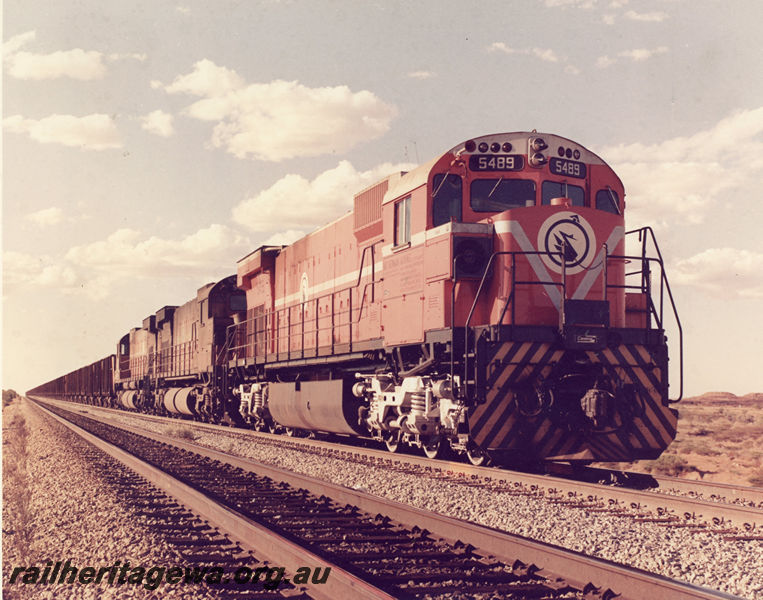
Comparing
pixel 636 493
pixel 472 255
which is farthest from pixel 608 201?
pixel 636 493

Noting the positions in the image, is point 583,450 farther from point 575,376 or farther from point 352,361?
point 352,361

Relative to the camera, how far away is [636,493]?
855 centimetres

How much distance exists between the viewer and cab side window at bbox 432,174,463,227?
36.0ft

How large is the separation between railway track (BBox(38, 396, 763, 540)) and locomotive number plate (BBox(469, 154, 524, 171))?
395 centimetres

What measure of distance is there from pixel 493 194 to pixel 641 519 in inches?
193

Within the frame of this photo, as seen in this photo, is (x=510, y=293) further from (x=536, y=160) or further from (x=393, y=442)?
(x=393, y=442)

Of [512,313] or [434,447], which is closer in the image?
[512,313]

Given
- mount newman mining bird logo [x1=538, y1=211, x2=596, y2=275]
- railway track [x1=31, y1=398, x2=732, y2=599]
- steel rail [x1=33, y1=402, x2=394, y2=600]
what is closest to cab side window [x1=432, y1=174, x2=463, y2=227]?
mount newman mining bird logo [x1=538, y1=211, x2=596, y2=275]

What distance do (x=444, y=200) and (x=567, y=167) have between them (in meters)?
1.76

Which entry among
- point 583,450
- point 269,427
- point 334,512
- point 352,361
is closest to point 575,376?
point 583,450

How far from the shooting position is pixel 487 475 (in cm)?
1025

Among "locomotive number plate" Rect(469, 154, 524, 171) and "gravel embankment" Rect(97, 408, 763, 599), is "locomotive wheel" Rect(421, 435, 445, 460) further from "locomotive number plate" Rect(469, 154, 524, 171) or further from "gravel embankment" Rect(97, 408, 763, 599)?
"locomotive number plate" Rect(469, 154, 524, 171)

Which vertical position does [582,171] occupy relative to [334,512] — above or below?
above

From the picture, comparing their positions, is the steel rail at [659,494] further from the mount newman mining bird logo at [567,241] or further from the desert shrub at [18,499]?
the desert shrub at [18,499]
